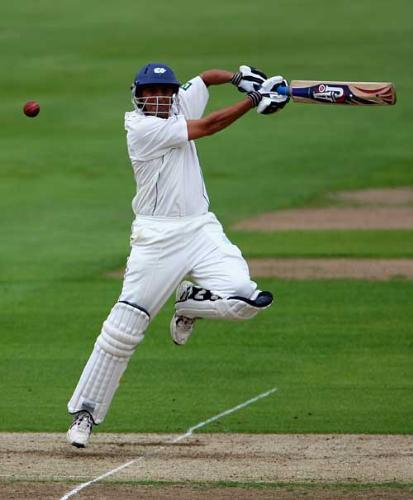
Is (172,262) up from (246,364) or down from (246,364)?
up

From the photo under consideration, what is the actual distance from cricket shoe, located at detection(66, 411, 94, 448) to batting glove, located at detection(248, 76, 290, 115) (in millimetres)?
2215

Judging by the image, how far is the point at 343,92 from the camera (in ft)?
29.8

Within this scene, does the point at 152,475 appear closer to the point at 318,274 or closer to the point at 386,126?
the point at 318,274

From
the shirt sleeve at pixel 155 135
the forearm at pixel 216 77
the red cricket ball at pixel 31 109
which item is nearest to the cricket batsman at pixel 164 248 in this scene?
the shirt sleeve at pixel 155 135

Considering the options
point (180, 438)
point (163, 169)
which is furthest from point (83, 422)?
point (163, 169)

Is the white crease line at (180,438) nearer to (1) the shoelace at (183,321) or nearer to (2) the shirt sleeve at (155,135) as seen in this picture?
(1) the shoelace at (183,321)

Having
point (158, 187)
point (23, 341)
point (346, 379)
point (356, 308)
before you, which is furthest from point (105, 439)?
point (356, 308)

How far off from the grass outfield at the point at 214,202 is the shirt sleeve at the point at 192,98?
2.34 meters

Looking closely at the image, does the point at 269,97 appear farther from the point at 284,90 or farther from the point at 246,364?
the point at 246,364

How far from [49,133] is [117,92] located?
3.42 m

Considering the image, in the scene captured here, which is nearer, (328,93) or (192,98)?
(328,93)

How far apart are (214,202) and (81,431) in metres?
13.6

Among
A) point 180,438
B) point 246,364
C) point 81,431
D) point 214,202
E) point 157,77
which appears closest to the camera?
point 157,77

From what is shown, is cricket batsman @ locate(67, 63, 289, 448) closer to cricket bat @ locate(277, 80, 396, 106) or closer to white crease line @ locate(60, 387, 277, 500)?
cricket bat @ locate(277, 80, 396, 106)
